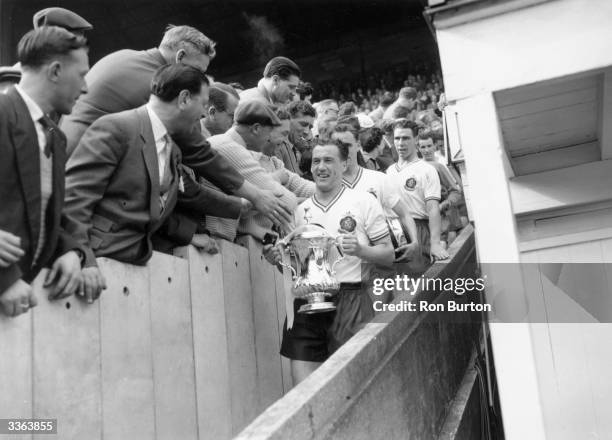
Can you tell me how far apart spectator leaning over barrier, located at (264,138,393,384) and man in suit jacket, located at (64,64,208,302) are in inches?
28.7

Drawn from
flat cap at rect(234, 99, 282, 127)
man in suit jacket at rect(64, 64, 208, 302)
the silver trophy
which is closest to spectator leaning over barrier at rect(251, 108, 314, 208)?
flat cap at rect(234, 99, 282, 127)

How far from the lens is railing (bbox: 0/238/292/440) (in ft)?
7.32

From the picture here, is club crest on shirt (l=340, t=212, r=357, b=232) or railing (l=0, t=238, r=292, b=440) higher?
club crest on shirt (l=340, t=212, r=357, b=232)

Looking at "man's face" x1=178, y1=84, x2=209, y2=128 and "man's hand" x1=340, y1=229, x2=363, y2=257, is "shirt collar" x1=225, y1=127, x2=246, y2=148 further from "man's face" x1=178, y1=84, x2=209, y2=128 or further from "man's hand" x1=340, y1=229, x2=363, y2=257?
→ "man's hand" x1=340, y1=229, x2=363, y2=257

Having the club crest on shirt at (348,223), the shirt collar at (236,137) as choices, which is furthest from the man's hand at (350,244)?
the shirt collar at (236,137)

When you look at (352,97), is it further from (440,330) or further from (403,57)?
(440,330)

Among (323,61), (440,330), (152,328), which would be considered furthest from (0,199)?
(323,61)

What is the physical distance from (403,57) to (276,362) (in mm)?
13924

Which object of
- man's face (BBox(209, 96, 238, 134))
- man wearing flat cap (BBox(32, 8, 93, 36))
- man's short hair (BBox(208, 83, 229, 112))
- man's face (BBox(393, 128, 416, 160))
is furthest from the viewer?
man's face (BBox(393, 128, 416, 160))

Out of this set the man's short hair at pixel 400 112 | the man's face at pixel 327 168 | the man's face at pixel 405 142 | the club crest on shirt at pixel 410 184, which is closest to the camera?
the man's face at pixel 327 168

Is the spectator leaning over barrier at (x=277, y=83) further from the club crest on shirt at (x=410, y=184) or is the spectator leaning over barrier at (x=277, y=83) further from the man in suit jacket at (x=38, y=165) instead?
the man in suit jacket at (x=38, y=165)

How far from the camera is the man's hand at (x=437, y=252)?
4.86 meters

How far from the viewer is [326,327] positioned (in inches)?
133

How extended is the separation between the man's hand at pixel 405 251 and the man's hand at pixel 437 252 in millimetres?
490
